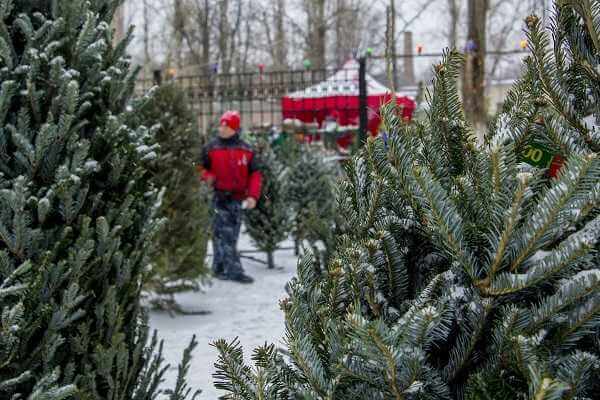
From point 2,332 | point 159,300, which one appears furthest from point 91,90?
point 159,300

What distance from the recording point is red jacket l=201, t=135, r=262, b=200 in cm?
823

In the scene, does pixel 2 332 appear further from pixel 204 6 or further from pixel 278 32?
pixel 278 32

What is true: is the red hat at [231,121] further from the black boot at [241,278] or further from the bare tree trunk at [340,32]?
the bare tree trunk at [340,32]

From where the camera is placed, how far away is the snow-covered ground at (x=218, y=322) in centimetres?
516

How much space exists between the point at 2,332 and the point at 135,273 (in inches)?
21.0

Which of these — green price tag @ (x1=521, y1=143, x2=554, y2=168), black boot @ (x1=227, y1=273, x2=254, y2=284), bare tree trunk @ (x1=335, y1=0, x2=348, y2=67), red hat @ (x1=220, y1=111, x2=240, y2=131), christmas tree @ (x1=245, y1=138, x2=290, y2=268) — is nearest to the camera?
green price tag @ (x1=521, y1=143, x2=554, y2=168)

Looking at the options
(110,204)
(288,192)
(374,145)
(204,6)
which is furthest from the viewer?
(204,6)

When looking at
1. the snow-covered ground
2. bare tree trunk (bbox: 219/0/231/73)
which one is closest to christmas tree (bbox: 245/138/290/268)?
the snow-covered ground

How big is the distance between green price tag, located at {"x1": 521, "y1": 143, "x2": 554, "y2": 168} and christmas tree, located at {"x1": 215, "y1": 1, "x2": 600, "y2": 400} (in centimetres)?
3

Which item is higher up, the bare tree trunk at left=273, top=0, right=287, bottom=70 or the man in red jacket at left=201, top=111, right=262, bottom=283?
the bare tree trunk at left=273, top=0, right=287, bottom=70

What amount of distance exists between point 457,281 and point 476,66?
9.21 meters

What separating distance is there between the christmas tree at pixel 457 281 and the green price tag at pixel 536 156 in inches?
1.3

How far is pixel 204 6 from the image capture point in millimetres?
23078

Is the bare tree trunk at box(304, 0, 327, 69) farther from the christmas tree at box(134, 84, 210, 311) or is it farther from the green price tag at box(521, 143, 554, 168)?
the green price tag at box(521, 143, 554, 168)
